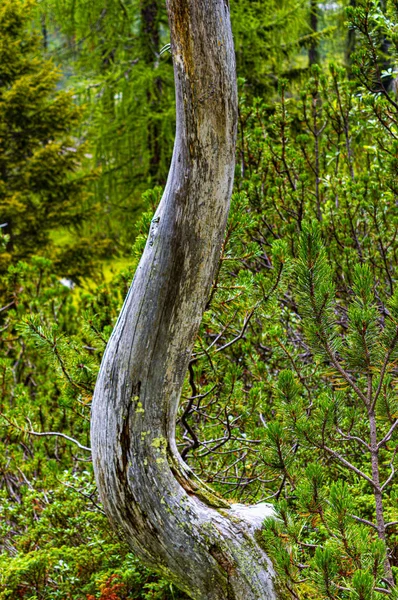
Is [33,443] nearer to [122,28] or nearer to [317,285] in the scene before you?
[317,285]

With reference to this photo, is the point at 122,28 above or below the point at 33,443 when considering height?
above

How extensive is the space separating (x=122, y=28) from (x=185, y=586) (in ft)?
33.9

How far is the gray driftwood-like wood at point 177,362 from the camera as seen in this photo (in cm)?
235

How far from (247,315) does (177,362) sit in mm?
777

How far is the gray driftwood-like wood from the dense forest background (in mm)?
296

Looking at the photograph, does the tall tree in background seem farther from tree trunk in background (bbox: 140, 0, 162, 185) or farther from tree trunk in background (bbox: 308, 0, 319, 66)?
tree trunk in background (bbox: 308, 0, 319, 66)

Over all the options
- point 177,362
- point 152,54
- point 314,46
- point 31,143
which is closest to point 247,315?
point 177,362

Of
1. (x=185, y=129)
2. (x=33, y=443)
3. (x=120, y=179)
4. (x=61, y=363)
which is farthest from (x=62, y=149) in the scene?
(x=185, y=129)

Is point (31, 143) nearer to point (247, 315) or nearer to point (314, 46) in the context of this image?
point (314, 46)

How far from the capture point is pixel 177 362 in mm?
2506

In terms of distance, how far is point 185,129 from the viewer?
235 cm

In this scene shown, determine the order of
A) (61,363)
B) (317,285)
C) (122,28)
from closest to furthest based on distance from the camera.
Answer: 1. (317,285)
2. (61,363)
3. (122,28)

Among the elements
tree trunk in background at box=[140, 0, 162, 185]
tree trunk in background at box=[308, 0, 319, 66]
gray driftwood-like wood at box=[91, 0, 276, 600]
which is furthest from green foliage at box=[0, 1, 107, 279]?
A: gray driftwood-like wood at box=[91, 0, 276, 600]

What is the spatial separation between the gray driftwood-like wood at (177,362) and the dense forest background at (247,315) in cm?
30
